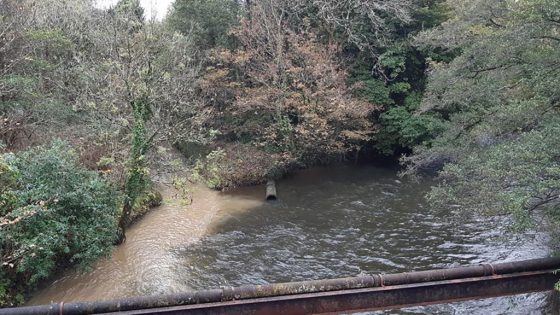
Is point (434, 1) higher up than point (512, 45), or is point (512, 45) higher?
point (434, 1)

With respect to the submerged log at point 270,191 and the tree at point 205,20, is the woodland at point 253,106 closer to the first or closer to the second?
the tree at point 205,20

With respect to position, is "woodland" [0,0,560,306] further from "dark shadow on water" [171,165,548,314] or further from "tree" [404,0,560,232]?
"dark shadow on water" [171,165,548,314]

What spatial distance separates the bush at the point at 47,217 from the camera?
29.0 feet

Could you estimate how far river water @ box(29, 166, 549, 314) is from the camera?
1086 cm

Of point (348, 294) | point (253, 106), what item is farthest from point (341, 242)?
point (253, 106)

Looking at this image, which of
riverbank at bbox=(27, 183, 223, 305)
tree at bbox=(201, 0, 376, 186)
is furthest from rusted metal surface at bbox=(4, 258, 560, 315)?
tree at bbox=(201, 0, 376, 186)

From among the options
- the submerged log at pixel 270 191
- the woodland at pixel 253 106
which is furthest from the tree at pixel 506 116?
the submerged log at pixel 270 191

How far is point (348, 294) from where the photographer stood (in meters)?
6.43

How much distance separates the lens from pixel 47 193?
9.55 m

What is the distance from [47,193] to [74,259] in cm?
184

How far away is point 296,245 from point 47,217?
23.5 feet

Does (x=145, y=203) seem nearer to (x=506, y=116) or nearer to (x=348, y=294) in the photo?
(x=348, y=294)

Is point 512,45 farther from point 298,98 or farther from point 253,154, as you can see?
point 253,154

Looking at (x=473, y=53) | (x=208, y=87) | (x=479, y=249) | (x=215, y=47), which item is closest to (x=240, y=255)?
(x=479, y=249)
